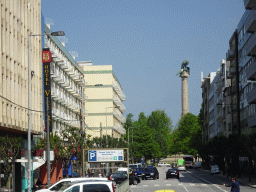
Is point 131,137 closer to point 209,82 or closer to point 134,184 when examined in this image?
point 209,82

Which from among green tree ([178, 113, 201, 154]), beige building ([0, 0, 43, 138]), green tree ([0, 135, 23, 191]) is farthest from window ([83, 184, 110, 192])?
green tree ([178, 113, 201, 154])

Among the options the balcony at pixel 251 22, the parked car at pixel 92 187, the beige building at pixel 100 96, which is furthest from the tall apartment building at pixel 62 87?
the parked car at pixel 92 187

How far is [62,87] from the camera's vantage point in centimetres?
7694

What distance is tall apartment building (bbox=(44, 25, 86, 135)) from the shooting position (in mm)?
69438

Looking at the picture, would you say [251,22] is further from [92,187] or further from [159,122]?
[159,122]

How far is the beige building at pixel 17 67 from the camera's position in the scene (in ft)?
125

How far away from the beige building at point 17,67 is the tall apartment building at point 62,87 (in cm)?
1641

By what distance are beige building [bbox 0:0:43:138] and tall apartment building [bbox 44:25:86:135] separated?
53.9 ft

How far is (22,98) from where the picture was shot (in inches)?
1689

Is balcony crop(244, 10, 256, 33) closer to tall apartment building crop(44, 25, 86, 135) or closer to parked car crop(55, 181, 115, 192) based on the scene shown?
tall apartment building crop(44, 25, 86, 135)

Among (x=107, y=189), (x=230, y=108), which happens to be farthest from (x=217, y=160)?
(x=107, y=189)

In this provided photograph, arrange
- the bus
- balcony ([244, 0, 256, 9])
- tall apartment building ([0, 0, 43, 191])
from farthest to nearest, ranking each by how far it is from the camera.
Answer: the bus → balcony ([244, 0, 256, 9]) → tall apartment building ([0, 0, 43, 191])

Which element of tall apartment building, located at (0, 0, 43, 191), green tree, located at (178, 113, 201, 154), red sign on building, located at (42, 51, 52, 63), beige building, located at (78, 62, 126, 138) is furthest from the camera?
green tree, located at (178, 113, 201, 154)

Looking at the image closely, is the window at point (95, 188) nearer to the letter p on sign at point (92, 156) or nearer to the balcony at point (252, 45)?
the letter p on sign at point (92, 156)
